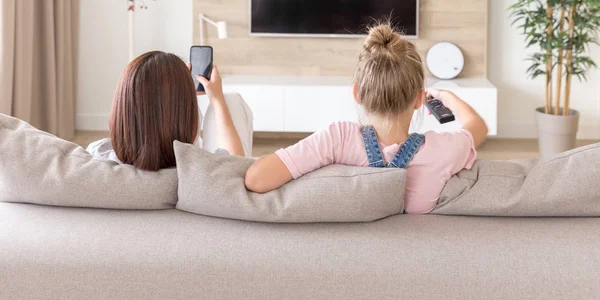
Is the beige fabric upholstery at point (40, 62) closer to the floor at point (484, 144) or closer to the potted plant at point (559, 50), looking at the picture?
the floor at point (484, 144)

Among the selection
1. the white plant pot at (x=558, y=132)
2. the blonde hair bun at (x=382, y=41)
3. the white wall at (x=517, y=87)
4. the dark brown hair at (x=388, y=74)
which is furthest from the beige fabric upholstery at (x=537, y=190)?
the white wall at (x=517, y=87)

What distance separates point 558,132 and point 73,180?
13.4ft

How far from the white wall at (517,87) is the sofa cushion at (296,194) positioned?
4256 mm

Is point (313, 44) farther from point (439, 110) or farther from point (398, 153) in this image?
point (398, 153)

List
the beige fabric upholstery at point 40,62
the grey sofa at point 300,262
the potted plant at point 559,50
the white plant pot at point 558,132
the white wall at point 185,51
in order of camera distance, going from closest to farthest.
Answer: the grey sofa at point 300,262, the beige fabric upholstery at point 40,62, the potted plant at point 559,50, the white plant pot at point 558,132, the white wall at point 185,51

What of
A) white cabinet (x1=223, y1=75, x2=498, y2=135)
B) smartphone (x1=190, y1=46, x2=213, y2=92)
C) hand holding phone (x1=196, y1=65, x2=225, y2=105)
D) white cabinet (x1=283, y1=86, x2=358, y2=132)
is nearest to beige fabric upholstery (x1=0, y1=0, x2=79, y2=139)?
white cabinet (x1=223, y1=75, x2=498, y2=135)

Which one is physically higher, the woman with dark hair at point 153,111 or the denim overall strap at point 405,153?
the woman with dark hair at point 153,111

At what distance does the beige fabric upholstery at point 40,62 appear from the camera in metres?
4.88

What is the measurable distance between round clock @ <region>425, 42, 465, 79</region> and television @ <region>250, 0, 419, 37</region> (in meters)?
0.27

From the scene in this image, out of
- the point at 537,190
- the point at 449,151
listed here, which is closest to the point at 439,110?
the point at 449,151

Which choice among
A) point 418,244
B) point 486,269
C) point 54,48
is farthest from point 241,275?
point 54,48

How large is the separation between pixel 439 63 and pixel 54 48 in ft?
8.40

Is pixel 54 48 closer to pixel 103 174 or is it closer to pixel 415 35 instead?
pixel 415 35

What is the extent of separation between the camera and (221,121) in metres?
2.38
